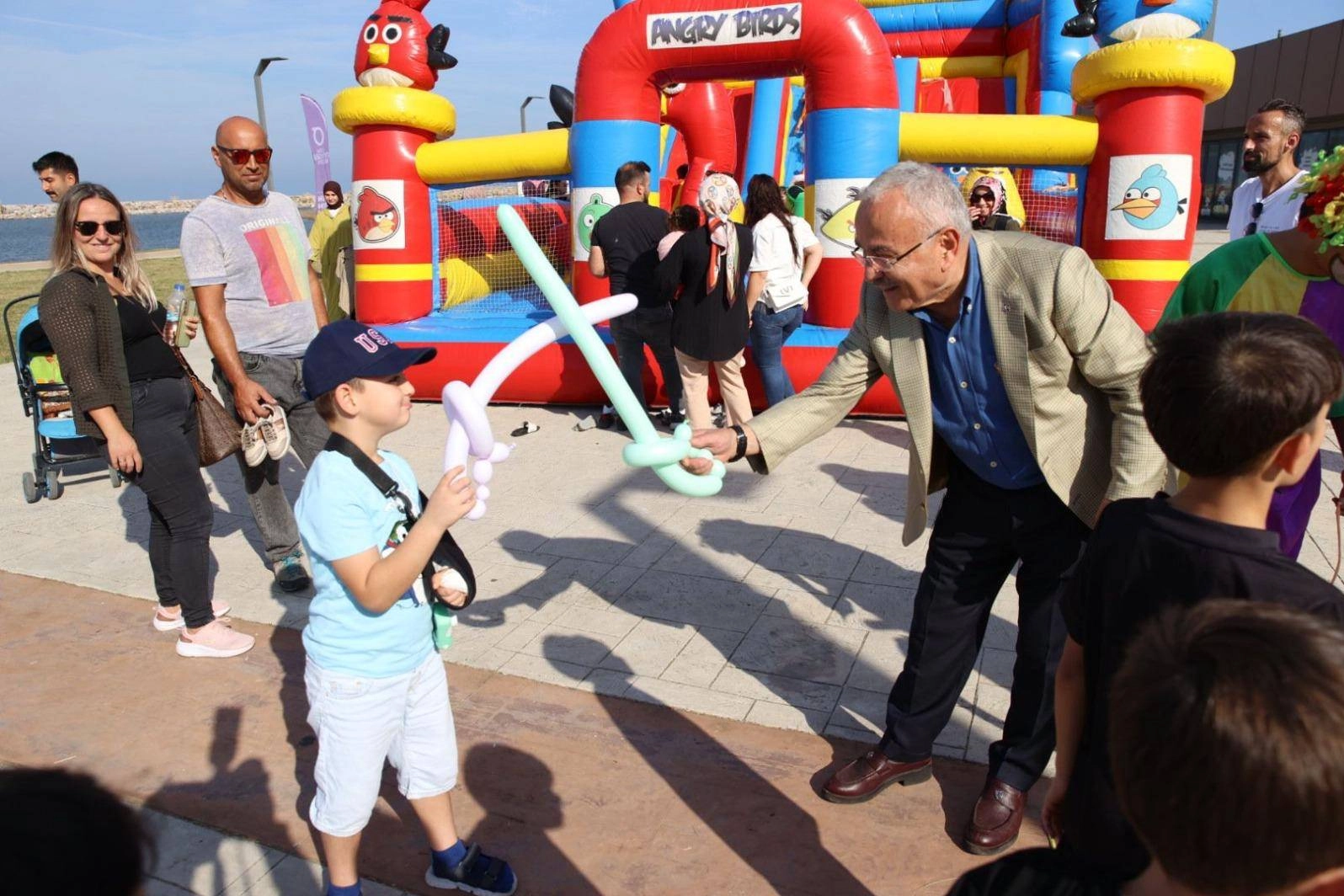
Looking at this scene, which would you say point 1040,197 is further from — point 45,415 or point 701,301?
point 45,415

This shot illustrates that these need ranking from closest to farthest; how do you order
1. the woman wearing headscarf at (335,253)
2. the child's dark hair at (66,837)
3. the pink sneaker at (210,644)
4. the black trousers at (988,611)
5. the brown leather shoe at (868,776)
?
the child's dark hair at (66,837) → the black trousers at (988,611) → the brown leather shoe at (868,776) → the pink sneaker at (210,644) → the woman wearing headscarf at (335,253)

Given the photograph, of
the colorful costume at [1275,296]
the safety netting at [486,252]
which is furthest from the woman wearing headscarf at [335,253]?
the colorful costume at [1275,296]

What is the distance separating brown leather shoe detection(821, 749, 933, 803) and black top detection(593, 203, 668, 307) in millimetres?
3967

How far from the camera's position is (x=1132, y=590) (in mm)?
1548

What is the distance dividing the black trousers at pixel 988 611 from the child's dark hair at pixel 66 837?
2.20 meters

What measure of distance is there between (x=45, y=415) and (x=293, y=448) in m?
2.73

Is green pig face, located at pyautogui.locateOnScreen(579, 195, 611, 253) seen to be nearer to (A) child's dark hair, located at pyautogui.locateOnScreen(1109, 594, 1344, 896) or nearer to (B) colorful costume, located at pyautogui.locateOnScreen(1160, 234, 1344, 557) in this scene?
(B) colorful costume, located at pyautogui.locateOnScreen(1160, 234, 1344, 557)

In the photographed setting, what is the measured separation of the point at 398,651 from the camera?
7.25 feet

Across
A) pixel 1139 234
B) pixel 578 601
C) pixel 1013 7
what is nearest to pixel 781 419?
pixel 578 601

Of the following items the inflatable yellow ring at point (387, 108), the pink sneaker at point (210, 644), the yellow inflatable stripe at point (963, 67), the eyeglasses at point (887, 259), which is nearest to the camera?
the eyeglasses at point (887, 259)

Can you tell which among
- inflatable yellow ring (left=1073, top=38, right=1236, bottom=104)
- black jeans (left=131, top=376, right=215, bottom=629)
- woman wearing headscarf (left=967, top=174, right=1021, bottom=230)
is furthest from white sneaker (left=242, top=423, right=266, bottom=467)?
inflatable yellow ring (left=1073, top=38, right=1236, bottom=104)

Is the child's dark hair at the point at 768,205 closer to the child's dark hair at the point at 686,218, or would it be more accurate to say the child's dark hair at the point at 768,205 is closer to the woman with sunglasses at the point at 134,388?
the child's dark hair at the point at 686,218

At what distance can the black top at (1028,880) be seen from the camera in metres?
1.10

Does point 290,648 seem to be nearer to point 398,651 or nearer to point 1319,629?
point 398,651
